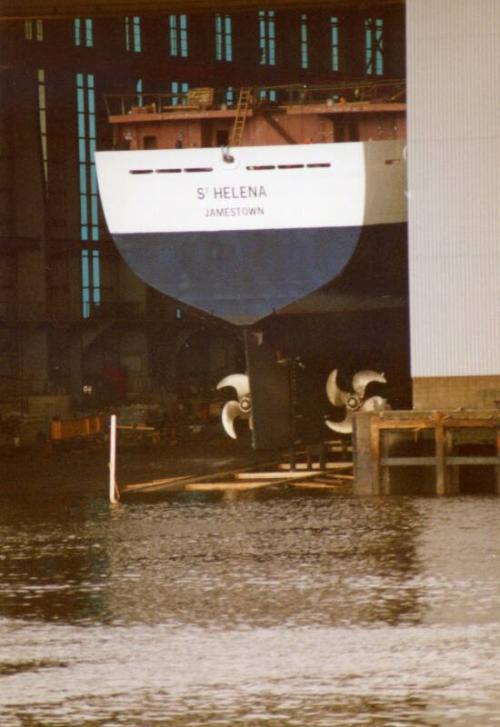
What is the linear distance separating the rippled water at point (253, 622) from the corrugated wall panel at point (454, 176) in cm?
A: 785

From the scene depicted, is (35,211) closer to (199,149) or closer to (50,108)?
(50,108)

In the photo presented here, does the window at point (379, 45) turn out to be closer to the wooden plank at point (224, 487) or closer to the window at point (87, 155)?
the window at point (87, 155)

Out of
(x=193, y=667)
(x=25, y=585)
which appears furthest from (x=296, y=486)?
(x=193, y=667)

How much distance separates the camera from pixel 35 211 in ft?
245

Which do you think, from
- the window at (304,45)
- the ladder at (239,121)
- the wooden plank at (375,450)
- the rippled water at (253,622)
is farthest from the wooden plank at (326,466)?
the window at (304,45)

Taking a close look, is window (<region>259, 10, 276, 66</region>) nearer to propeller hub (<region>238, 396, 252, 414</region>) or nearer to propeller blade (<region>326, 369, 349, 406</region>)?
propeller hub (<region>238, 396, 252, 414</region>)

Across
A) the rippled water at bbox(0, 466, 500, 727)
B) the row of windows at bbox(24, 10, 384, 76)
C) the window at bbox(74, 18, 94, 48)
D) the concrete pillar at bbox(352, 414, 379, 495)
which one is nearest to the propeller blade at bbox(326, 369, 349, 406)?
the concrete pillar at bbox(352, 414, 379, 495)

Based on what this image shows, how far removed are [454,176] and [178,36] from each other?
49.7 m

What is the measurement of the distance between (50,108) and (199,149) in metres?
35.7

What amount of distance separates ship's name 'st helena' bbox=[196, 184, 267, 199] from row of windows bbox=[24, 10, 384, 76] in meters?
38.1

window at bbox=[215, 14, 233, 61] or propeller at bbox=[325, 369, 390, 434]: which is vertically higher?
window at bbox=[215, 14, 233, 61]

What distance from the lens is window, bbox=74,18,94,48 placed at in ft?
249

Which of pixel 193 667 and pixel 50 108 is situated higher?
pixel 50 108

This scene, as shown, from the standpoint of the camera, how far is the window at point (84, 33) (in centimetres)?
7575
